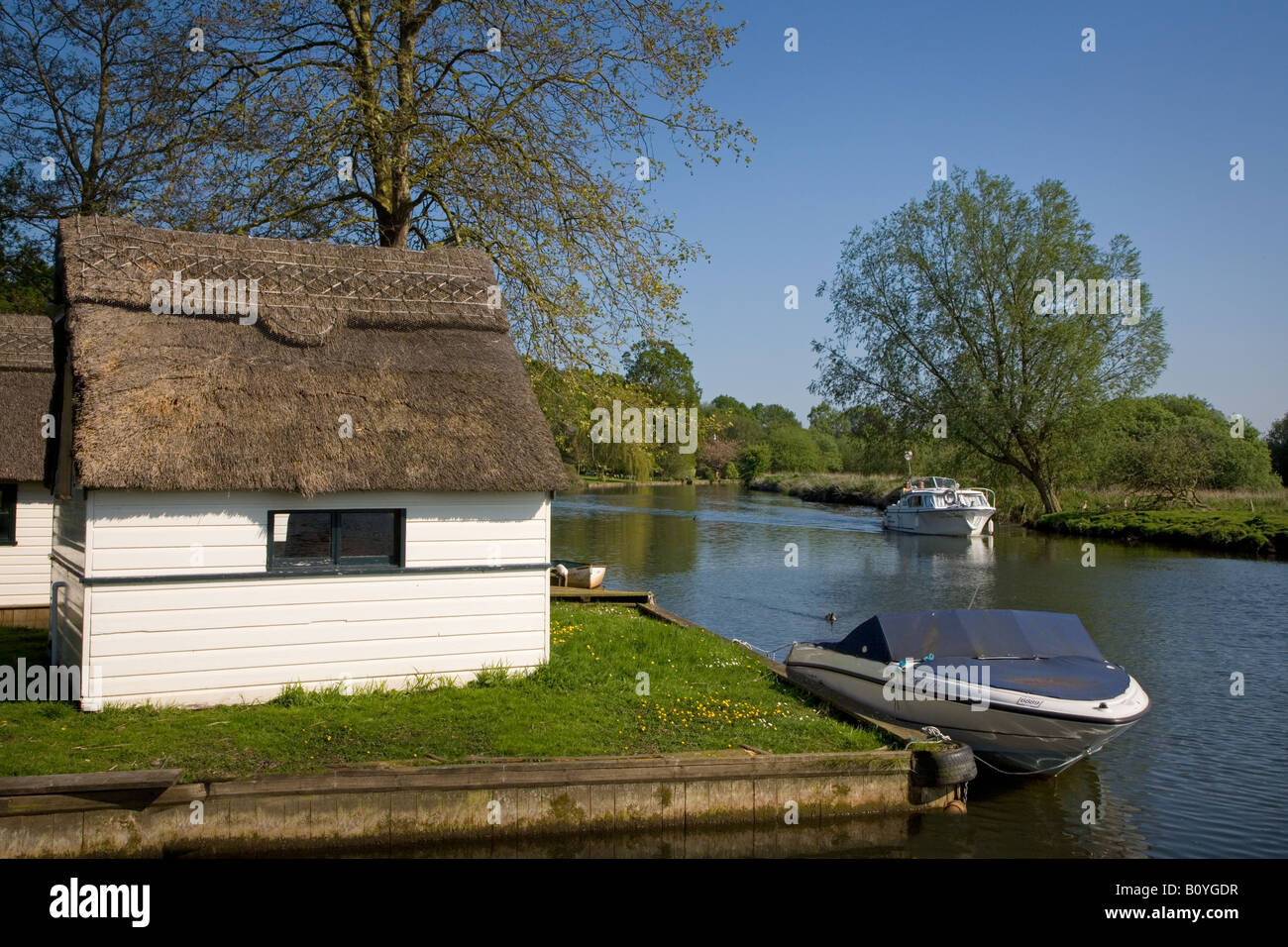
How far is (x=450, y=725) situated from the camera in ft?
34.8

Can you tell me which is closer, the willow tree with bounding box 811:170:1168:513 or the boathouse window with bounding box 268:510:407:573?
the boathouse window with bounding box 268:510:407:573

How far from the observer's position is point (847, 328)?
49344 millimetres

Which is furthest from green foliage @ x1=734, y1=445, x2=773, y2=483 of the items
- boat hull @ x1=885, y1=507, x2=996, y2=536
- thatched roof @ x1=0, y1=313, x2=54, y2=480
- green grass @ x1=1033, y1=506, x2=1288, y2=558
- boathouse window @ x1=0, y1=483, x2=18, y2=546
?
boathouse window @ x1=0, y1=483, x2=18, y2=546

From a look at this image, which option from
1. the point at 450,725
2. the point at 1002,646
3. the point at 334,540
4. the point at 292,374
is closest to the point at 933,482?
the point at 1002,646

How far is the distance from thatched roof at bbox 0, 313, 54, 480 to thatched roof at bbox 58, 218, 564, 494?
5.81 metres

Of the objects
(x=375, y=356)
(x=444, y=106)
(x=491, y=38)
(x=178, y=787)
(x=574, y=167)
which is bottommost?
(x=178, y=787)

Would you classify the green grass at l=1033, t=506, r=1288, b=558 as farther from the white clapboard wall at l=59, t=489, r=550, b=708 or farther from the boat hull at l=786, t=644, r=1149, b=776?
the white clapboard wall at l=59, t=489, r=550, b=708

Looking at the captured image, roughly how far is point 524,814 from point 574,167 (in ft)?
41.8

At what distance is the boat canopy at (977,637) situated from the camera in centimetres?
1321

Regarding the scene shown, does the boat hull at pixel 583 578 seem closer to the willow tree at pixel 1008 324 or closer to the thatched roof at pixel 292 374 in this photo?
the thatched roof at pixel 292 374

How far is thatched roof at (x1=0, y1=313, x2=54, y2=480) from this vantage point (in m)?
17.2

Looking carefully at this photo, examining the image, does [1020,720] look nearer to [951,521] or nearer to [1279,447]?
[951,521]
